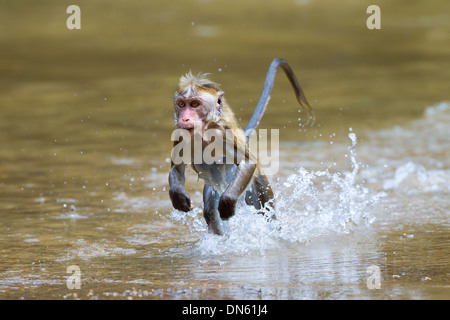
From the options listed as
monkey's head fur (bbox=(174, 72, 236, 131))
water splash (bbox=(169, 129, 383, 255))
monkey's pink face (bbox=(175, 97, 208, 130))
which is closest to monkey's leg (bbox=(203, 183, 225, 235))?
water splash (bbox=(169, 129, 383, 255))

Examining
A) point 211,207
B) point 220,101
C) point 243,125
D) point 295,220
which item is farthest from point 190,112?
point 243,125

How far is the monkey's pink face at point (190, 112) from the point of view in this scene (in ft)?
19.0

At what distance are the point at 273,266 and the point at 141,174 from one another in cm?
352

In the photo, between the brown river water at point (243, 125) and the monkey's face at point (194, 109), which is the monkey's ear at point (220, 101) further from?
the brown river water at point (243, 125)

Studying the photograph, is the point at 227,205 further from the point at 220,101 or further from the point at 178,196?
the point at 220,101

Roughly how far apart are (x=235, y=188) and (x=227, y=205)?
0.47 feet

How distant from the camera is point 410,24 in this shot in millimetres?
19281

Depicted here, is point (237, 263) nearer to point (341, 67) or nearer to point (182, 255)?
point (182, 255)

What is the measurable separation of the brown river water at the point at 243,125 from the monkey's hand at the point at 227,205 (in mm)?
374

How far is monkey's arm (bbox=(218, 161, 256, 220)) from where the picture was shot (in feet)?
19.8

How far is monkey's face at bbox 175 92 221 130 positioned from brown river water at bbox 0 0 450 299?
3.39ft

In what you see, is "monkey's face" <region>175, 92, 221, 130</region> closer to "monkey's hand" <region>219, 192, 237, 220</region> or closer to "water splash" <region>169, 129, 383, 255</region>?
"monkey's hand" <region>219, 192, 237, 220</region>

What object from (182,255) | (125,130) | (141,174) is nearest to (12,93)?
(125,130)

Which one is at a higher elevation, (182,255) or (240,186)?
(240,186)
